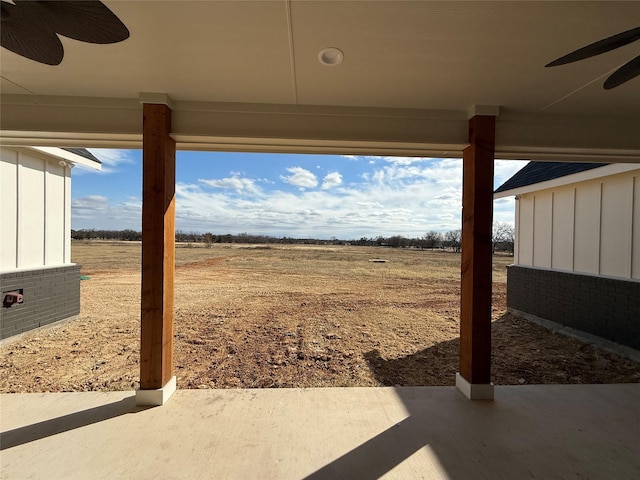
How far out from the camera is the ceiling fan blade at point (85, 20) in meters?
1.24

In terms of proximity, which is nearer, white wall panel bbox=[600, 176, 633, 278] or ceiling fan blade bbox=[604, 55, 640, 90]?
ceiling fan blade bbox=[604, 55, 640, 90]

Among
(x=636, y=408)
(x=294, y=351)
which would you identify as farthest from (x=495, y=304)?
(x=294, y=351)

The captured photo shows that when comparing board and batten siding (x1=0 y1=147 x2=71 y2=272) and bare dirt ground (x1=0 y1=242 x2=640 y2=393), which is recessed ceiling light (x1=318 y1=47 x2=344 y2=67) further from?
board and batten siding (x1=0 y1=147 x2=71 y2=272)

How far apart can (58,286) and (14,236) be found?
3.89 feet

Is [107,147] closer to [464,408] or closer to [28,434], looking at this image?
[28,434]

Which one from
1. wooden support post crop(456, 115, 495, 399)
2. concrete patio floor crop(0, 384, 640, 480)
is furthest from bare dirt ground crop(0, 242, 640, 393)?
wooden support post crop(456, 115, 495, 399)

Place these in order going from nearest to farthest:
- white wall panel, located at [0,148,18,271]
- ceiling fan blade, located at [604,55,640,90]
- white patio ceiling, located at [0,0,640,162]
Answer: ceiling fan blade, located at [604,55,640,90] → white patio ceiling, located at [0,0,640,162] → white wall panel, located at [0,148,18,271]

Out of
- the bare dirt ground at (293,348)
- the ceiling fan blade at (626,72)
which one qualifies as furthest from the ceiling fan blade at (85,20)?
the bare dirt ground at (293,348)

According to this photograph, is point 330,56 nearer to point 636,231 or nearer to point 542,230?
point 636,231

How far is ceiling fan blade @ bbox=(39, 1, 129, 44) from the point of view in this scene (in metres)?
1.24

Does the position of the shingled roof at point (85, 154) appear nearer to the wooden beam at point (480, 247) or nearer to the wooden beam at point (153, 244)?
the wooden beam at point (153, 244)

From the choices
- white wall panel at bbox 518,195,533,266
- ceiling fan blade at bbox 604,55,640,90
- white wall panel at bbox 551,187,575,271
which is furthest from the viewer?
white wall panel at bbox 518,195,533,266

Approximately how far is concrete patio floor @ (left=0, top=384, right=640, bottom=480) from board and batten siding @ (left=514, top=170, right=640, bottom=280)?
9.32 feet

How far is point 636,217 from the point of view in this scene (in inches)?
179
